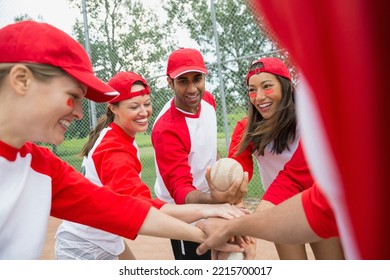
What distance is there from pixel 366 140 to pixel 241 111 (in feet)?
13.1

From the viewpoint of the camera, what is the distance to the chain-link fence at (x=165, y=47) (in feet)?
13.0

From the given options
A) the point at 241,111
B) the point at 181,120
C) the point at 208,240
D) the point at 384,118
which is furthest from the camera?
the point at 241,111

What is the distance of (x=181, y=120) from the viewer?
1809 mm

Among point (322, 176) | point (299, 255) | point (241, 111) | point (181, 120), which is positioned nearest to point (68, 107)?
point (322, 176)

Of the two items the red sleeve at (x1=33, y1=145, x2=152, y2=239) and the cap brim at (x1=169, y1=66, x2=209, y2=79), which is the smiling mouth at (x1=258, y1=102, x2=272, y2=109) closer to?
the cap brim at (x1=169, y1=66, x2=209, y2=79)

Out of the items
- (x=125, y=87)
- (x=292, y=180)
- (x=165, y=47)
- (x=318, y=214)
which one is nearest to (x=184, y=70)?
(x=125, y=87)

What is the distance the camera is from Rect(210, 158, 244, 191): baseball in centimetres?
124

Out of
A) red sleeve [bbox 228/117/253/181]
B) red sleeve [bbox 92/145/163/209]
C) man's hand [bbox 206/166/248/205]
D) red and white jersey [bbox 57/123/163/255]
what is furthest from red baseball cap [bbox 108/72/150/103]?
man's hand [bbox 206/166/248/205]

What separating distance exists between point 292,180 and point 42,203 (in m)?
0.88

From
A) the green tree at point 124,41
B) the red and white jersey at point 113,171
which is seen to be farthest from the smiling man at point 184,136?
the green tree at point 124,41

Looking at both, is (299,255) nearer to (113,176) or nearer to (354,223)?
(113,176)

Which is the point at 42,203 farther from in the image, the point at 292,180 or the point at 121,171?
the point at 292,180

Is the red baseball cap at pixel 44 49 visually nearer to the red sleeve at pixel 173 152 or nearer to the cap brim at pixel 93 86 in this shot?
the cap brim at pixel 93 86

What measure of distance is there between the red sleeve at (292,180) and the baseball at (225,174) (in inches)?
14.4
